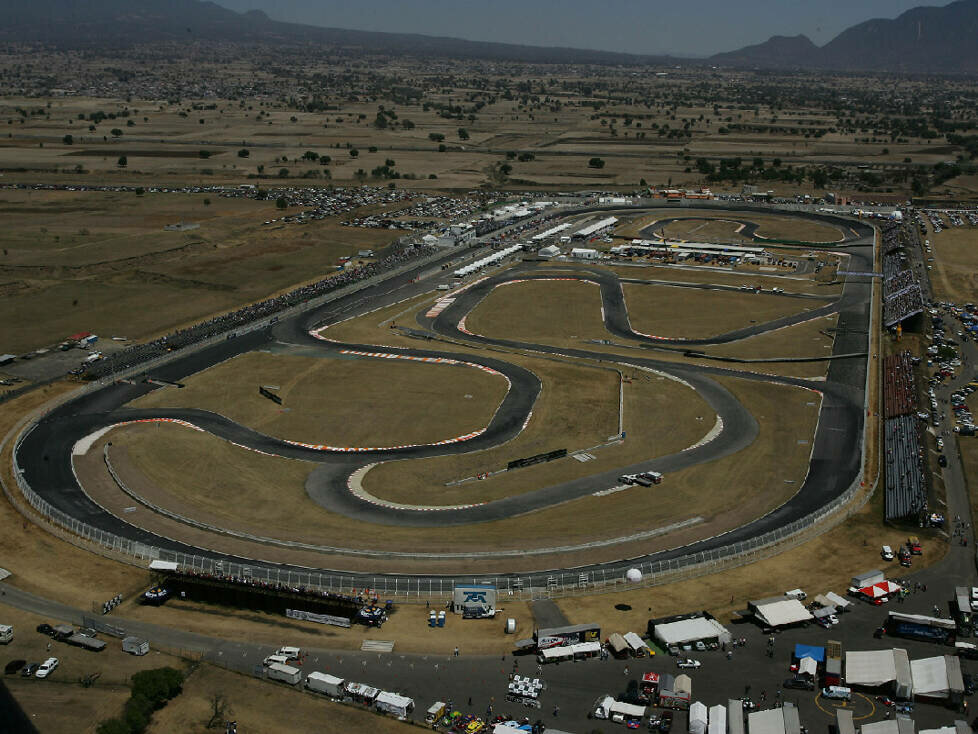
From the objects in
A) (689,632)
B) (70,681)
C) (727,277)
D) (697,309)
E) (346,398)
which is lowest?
(70,681)

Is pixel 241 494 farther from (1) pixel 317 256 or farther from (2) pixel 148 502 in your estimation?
(1) pixel 317 256

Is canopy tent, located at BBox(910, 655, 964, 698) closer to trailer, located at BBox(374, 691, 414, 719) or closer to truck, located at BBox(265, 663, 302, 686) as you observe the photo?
trailer, located at BBox(374, 691, 414, 719)

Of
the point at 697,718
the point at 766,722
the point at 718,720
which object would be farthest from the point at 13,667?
the point at 766,722

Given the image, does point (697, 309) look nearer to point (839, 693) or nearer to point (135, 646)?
point (839, 693)

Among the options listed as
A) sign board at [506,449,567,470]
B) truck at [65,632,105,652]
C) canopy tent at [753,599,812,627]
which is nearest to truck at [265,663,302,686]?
truck at [65,632,105,652]

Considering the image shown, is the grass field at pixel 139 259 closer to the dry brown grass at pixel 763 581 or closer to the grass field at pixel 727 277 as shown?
the grass field at pixel 727 277

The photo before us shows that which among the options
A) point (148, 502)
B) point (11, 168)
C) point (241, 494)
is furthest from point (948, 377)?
point (11, 168)
